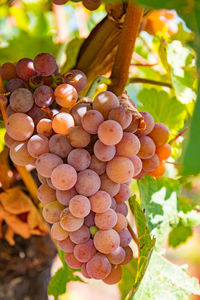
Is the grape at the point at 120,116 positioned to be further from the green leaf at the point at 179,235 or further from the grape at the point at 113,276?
the green leaf at the point at 179,235

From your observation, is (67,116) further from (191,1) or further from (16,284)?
(16,284)

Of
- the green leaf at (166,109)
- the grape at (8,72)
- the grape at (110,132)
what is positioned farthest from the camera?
the green leaf at (166,109)

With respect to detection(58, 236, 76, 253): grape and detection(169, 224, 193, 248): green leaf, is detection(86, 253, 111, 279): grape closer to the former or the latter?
detection(58, 236, 76, 253): grape

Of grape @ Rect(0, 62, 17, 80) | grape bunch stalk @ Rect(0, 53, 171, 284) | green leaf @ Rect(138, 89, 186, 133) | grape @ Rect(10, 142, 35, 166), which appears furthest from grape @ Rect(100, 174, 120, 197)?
green leaf @ Rect(138, 89, 186, 133)

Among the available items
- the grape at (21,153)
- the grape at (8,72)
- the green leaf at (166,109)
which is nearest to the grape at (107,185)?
the grape at (21,153)

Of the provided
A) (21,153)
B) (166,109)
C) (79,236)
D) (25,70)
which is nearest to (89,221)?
(79,236)

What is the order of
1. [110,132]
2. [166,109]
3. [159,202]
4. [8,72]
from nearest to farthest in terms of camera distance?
1. [110,132]
2. [8,72]
3. [159,202]
4. [166,109]

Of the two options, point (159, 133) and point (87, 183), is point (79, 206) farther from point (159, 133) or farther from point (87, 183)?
point (159, 133)
